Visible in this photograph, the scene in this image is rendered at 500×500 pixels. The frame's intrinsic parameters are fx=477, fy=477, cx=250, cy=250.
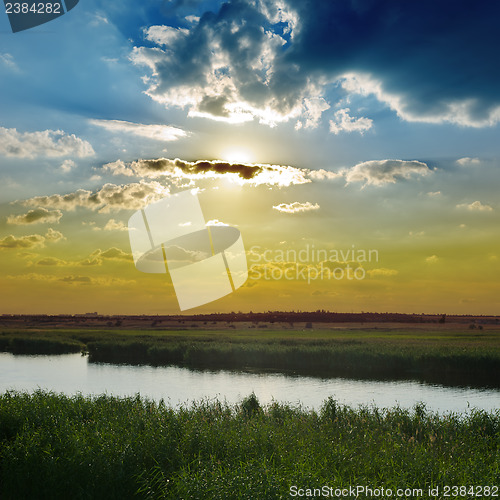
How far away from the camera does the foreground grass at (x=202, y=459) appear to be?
Result: 10463 mm

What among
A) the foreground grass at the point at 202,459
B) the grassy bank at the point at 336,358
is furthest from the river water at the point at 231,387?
the foreground grass at the point at 202,459

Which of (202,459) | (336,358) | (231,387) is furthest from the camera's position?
(336,358)

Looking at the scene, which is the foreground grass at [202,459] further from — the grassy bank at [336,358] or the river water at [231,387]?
the grassy bank at [336,358]

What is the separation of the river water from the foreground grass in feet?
40.5

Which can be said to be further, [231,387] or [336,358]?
[336,358]

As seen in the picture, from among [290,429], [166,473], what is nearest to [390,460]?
[290,429]

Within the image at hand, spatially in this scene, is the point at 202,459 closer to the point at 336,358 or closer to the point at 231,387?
the point at 231,387

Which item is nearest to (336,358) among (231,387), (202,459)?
(231,387)

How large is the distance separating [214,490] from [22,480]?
5598mm

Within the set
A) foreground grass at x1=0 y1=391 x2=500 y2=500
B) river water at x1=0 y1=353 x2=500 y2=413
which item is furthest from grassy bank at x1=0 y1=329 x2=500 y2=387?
foreground grass at x1=0 y1=391 x2=500 y2=500

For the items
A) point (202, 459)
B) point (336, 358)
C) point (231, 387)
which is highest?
point (202, 459)

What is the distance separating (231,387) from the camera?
38125 mm

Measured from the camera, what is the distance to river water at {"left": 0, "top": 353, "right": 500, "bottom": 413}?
104 ft

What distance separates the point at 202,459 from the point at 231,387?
25800 millimetres
